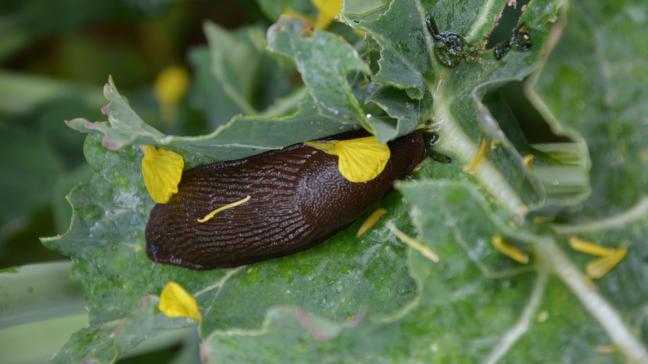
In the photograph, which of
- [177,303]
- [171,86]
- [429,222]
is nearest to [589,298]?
[429,222]

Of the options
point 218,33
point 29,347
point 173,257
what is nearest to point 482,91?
point 173,257

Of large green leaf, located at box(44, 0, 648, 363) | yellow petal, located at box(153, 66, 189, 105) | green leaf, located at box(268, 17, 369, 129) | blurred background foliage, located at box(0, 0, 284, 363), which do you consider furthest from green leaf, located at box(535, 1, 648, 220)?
yellow petal, located at box(153, 66, 189, 105)

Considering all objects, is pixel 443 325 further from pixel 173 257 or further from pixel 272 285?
pixel 173 257

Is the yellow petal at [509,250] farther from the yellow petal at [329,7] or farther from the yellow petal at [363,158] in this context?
the yellow petal at [329,7]

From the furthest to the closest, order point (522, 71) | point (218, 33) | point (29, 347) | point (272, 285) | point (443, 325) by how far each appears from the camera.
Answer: point (218, 33) → point (29, 347) → point (272, 285) → point (522, 71) → point (443, 325)

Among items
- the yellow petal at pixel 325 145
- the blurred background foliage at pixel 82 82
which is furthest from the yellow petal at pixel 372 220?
the blurred background foliage at pixel 82 82

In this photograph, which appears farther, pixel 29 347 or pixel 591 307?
pixel 29 347
